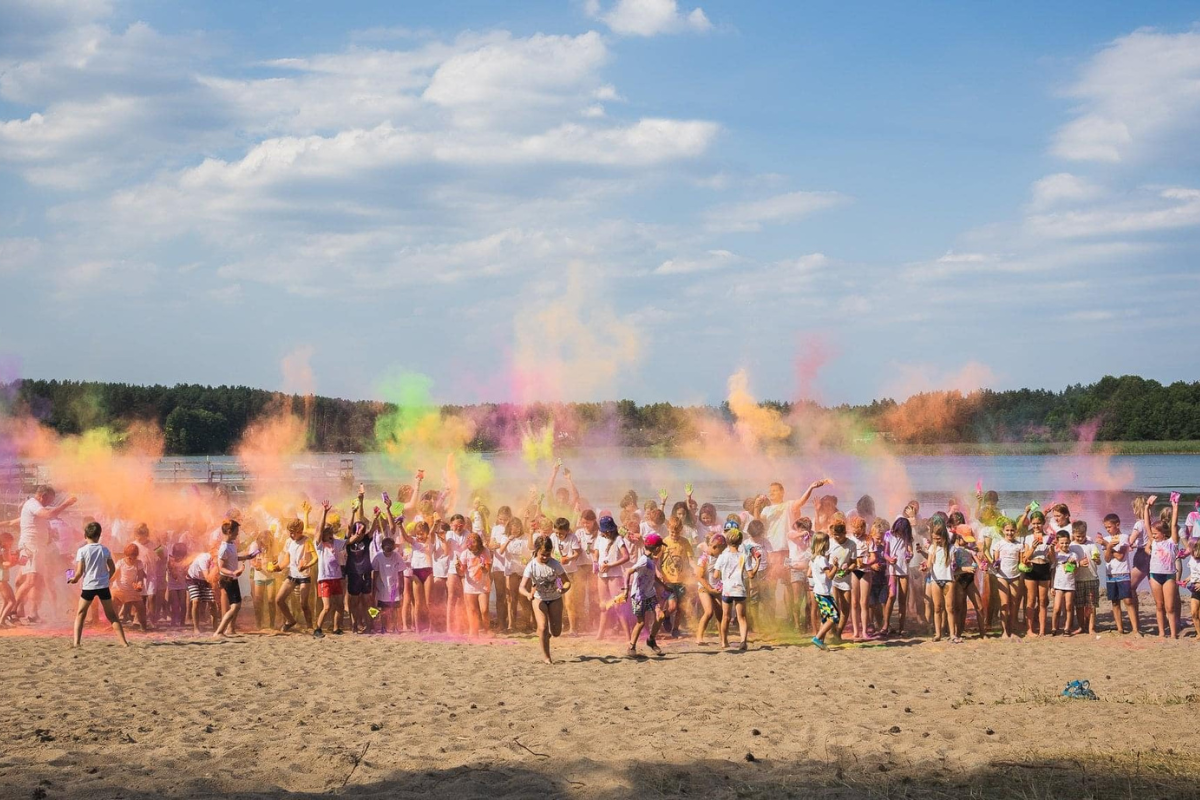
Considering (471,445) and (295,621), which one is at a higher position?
(471,445)

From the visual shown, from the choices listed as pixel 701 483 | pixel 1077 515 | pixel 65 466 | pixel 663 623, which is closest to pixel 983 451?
pixel 701 483

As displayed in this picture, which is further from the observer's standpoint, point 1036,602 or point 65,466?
point 65,466

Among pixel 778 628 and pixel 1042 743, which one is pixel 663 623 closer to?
pixel 778 628

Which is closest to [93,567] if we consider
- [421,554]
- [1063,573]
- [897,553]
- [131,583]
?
[131,583]

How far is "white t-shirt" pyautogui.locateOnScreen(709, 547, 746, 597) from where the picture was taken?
458 inches

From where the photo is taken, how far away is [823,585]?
A: 464 inches

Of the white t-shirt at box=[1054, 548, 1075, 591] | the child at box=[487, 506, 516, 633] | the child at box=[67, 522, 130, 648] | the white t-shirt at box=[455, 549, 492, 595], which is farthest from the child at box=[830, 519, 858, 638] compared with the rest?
the child at box=[67, 522, 130, 648]

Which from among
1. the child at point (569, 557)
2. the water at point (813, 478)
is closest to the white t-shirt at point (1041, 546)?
the child at point (569, 557)

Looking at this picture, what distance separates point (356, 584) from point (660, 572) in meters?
4.11

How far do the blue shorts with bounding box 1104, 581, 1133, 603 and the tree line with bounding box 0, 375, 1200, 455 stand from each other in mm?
14733

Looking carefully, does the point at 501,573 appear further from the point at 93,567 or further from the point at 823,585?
the point at 93,567

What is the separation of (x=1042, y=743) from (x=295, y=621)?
977 cm

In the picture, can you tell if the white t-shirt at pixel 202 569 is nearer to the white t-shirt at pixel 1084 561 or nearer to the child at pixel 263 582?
the child at pixel 263 582

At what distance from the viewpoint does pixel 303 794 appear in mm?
6285
